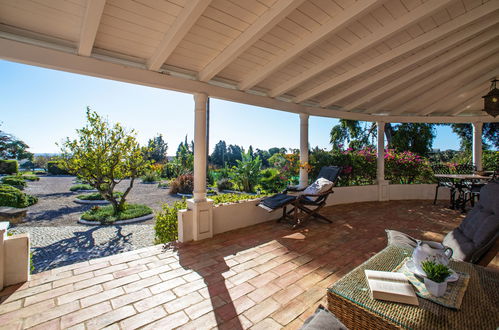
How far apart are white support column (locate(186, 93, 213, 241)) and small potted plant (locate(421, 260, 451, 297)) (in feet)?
9.73

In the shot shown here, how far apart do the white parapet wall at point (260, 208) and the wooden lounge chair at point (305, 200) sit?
0.32 m

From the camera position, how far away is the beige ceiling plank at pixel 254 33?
7.64ft

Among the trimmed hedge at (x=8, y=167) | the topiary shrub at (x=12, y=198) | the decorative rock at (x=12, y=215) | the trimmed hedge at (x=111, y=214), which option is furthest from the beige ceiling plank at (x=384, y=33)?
the trimmed hedge at (x=8, y=167)

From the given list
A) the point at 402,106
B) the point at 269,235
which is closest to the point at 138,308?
the point at 269,235

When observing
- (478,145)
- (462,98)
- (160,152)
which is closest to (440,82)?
(462,98)

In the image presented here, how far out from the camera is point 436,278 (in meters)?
1.42

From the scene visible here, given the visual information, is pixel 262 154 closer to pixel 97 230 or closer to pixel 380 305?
pixel 97 230

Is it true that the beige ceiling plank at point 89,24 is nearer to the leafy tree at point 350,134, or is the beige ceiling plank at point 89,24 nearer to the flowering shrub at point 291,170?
the flowering shrub at point 291,170

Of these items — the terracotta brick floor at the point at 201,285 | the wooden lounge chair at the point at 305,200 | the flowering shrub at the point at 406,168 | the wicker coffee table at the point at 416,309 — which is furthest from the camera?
the flowering shrub at the point at 406,168

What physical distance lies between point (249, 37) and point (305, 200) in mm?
3155

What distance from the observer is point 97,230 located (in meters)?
6.21

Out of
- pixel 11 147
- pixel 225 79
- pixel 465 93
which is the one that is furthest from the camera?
pixel 11 147

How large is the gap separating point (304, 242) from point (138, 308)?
2.39 metres

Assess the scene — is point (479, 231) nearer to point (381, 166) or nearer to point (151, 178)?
point (381, 166)
